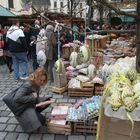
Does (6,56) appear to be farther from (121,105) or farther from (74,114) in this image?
(121,105)

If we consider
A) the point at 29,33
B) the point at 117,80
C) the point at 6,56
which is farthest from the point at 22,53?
the point at 117,80

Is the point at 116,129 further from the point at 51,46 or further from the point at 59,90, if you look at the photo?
the point at 51,46

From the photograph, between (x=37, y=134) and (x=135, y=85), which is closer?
(x=135, y=85)

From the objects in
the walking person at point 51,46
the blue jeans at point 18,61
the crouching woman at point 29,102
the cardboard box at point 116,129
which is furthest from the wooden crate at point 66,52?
the cardboard box at point 116,129

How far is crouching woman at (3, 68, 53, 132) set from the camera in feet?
17.0

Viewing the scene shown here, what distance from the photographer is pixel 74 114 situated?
17.4ft

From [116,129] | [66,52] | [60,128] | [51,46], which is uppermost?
[116,129]

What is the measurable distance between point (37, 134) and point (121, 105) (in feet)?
8.61

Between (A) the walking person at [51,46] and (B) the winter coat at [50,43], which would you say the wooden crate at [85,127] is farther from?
(B) the winter coat at [50,43]

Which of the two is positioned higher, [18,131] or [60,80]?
[60,80]

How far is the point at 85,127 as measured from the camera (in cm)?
524

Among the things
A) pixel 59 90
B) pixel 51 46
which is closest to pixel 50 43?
pixel 51 46

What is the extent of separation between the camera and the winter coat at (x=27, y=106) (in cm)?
520

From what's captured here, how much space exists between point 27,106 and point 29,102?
10 cm
